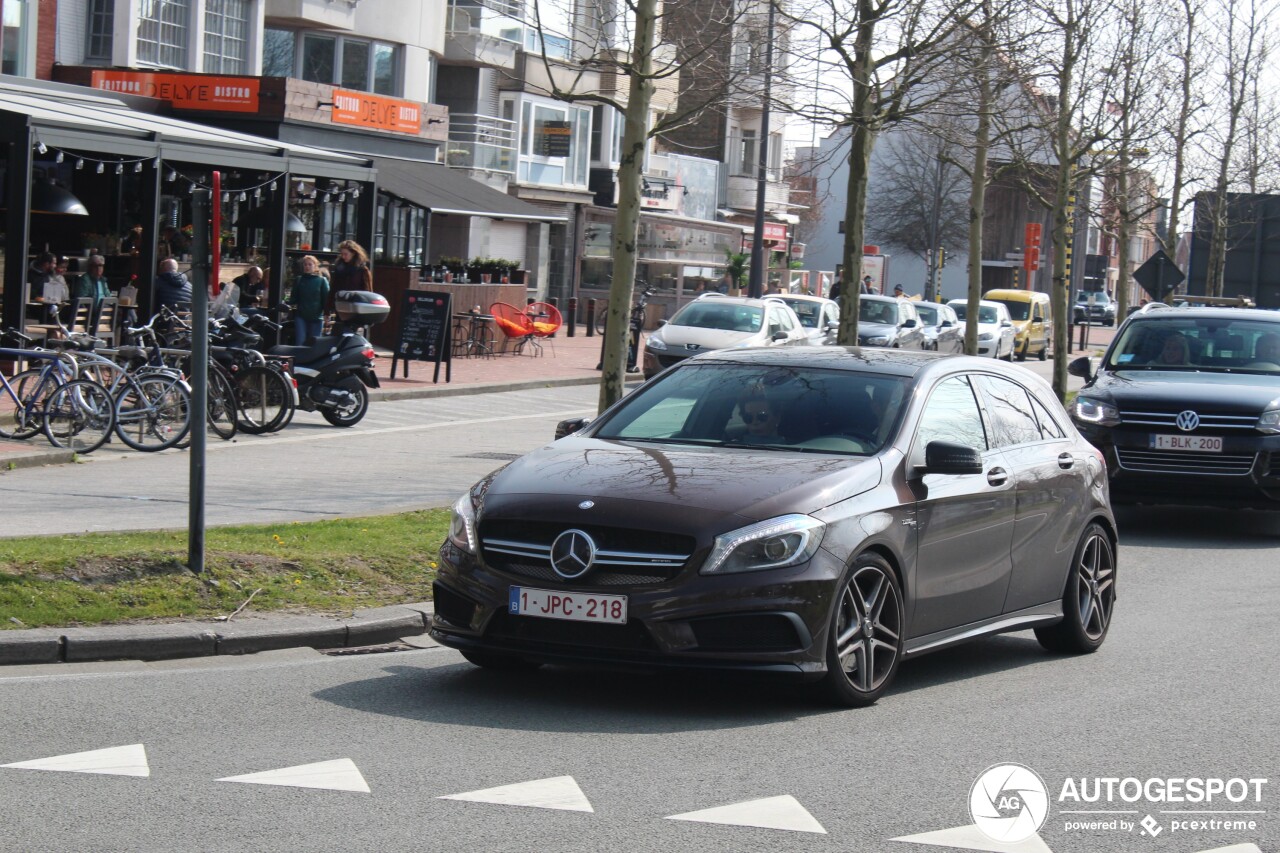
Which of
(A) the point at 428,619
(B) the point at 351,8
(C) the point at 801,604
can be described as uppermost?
(B) the point at 351,8

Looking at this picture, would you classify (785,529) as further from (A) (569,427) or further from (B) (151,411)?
(B) (151,411)

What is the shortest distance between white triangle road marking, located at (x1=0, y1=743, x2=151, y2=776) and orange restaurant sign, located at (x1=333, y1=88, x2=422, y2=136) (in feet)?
92.8

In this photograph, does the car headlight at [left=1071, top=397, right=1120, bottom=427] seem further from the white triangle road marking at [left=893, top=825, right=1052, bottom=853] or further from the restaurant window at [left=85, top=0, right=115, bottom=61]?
the restaurant window at [left=85, top=0, right=115, bottom=61]

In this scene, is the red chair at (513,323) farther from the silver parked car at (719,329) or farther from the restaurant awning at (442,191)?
the silver parked car at (719,329)

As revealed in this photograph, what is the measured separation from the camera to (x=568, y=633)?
6801mm

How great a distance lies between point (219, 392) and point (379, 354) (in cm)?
1225

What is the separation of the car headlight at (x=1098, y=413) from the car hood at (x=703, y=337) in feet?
46.0

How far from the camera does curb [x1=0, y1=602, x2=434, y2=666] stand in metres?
7.60

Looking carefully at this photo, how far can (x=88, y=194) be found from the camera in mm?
28250

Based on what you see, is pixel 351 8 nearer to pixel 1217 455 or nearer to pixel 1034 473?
pixel 1217 455

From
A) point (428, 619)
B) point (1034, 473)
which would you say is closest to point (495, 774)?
point (428, 619)

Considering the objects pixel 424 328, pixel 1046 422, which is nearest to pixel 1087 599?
pixel 1046 422

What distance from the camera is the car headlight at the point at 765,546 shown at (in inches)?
262

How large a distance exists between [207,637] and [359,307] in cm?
1272
